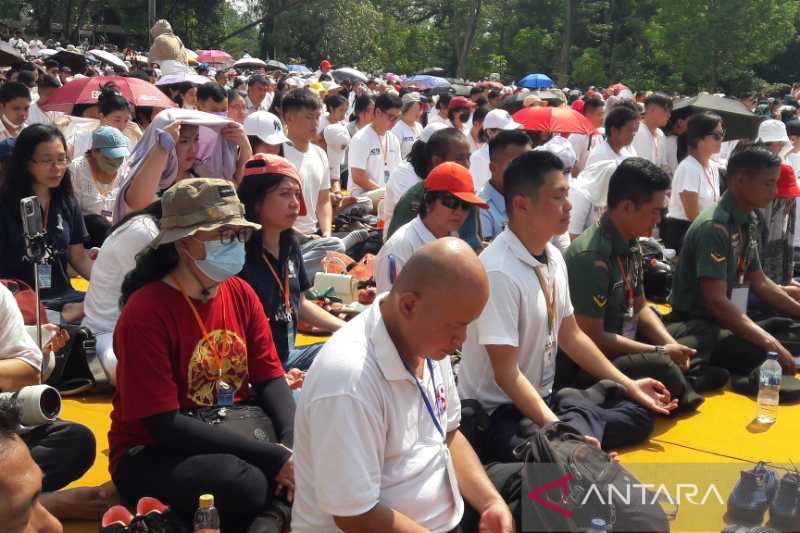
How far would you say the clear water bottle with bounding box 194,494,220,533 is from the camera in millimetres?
3287

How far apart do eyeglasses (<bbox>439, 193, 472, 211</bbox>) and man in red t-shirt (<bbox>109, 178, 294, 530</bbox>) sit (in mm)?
1547

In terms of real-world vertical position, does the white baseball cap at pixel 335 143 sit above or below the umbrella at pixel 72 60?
below

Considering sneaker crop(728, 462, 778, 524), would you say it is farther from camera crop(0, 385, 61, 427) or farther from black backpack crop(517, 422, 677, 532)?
camera crop(0, 385, 61, 427)

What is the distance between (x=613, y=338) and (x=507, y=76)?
4668 centimetres

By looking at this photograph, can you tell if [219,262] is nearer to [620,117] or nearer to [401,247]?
[401,247]

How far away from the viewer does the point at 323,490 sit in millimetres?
2572

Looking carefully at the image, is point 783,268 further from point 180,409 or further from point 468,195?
point 180,409

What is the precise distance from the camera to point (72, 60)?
20.9 meters

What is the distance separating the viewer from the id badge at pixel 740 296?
6145mm

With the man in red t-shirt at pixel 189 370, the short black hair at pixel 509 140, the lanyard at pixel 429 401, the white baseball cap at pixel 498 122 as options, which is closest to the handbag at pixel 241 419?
the man in red t-shirt at pixel 189 370

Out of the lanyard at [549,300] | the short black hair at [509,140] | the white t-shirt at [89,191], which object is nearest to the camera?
the lanyard at [549,300]

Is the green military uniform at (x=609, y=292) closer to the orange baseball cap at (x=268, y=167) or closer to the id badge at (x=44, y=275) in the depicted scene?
the orange baseball cap at (x=268, y=167)

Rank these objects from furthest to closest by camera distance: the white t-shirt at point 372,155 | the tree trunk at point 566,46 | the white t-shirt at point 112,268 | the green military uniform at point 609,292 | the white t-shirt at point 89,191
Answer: the tree trunk at point 566,46, the white t-shirt at point 372,155, the white t-shirt at point 89,191, the green military uniform at point 609,292, the white t-shirt at point 112,268

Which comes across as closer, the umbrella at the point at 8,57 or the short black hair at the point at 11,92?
the short black hair at the point at 11,92
